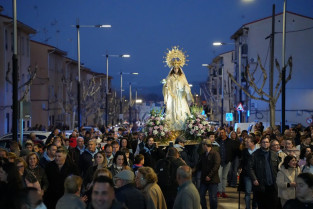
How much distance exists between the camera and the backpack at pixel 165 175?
1209 centimetres

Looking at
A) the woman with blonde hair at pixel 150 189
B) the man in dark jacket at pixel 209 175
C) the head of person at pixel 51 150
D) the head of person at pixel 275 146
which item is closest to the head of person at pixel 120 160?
the head of person at pixel 51 150

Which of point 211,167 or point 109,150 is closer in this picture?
point 109,150

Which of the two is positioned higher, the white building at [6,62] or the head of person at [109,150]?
the white building at [6,62]

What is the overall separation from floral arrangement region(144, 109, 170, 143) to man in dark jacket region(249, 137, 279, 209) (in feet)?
27.6

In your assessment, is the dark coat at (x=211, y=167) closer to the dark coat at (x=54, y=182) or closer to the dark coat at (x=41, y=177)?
the dark coat at (x=54, y=182)

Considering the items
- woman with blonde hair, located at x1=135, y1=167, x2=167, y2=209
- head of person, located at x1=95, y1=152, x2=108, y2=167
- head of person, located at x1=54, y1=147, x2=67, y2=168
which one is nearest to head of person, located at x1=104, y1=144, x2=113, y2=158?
head of person, located at x1=95, y1=152, x2=108, y2=167

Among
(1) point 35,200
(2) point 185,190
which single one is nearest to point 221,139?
(2) point 185,190

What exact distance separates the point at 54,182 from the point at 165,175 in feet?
6.92

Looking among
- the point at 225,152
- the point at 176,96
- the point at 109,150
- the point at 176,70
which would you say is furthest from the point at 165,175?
the point at 176,70

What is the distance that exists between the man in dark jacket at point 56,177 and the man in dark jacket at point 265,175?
3812mm

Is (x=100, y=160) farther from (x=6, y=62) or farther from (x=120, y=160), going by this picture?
(x=6, y=62)

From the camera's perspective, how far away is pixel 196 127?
2153cm

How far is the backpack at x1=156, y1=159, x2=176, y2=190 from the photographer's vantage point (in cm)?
1209

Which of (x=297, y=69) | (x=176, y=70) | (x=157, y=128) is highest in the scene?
(x=297, y=69)
